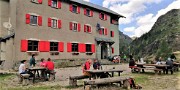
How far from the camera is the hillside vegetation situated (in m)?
55.3

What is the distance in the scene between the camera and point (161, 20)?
254 ft

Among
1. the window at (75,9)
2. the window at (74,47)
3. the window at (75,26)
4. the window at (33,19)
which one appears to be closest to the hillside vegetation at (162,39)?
the window at (75,26)

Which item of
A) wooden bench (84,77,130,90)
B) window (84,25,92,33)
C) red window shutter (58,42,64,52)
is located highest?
window (84,25,92,33)

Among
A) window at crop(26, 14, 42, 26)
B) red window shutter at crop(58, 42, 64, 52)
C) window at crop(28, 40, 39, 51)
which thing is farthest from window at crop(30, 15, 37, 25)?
red window shutter at crop(58, 42, 64, 52)

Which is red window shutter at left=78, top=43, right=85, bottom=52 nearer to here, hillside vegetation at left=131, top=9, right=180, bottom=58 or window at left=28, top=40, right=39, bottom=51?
window at left=28, top=40, right=39, bottom=51

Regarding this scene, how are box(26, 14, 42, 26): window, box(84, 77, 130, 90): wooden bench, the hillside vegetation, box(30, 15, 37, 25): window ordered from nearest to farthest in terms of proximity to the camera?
box(84, 77, 130, 90): wooden bench → box(26, 14, 42, 26): window → box(30, 15, 37, 25): window → the hillside vegetation

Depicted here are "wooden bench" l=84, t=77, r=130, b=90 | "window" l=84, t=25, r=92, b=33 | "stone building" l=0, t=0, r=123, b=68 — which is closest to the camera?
"wooden bench" l=84, t=77, r=130, b=90

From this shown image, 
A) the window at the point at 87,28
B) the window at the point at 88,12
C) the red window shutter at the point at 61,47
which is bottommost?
the red window shutter at the point at 61,47

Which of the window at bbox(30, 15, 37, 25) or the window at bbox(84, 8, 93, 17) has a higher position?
the window at bbox(84, 8, 93, 17)

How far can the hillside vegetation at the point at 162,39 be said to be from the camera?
55269 mm

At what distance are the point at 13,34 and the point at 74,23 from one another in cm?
918

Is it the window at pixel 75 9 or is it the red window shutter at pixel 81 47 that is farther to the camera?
the red window shutter at pixel 81 47

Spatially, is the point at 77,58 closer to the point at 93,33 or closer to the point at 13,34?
the point at 93,33

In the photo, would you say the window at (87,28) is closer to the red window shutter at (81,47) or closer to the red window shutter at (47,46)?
the red window shutter at (81,47)
